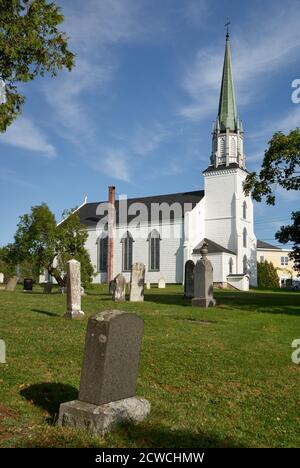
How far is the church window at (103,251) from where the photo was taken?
2280 inches

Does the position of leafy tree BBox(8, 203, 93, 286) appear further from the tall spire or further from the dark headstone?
the tall spire

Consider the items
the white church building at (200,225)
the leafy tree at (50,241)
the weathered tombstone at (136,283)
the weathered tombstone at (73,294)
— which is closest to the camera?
the weathered tombstone at (73,294)

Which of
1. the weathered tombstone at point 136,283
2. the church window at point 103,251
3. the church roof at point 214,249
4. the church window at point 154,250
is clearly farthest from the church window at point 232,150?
the weathered tombstone at point 136,283

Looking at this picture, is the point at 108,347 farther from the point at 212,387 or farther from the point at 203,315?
the point at 203,315

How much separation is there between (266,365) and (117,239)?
49.9 metres

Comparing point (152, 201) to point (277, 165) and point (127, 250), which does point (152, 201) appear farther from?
point (277, 165)

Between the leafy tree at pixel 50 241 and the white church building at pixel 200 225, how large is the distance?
18020 mm

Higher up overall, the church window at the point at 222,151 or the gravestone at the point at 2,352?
the church window at the point at 222,151

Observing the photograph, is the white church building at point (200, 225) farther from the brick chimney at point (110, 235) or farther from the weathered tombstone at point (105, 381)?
the weathered tombstone at point (105, 381)

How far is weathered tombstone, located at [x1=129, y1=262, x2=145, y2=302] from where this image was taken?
21.3 m

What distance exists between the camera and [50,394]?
6.43m

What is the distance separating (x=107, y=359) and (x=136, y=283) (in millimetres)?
16158

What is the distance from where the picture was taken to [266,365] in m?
8.86

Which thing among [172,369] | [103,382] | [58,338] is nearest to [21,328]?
[58,338]
